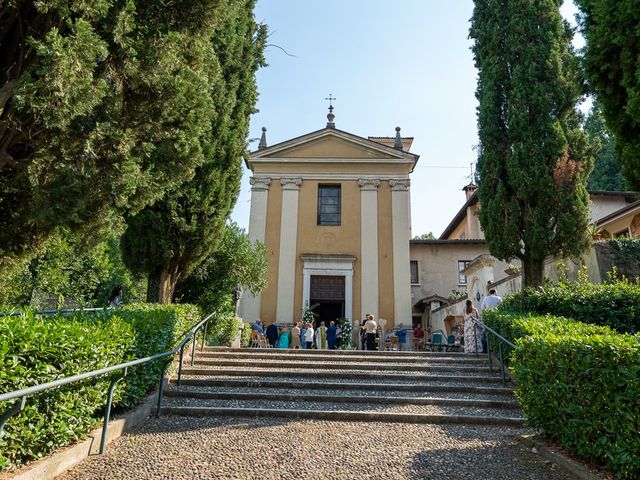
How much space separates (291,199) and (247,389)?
12275mm

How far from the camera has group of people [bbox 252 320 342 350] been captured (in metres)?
13.1

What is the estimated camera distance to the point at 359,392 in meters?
6.44

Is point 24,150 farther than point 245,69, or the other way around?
point 245,69

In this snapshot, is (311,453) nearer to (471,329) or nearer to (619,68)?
(619,68)

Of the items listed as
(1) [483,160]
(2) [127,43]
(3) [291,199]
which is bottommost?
(2) [127,43]

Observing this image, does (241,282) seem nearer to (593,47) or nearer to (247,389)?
(247,389)

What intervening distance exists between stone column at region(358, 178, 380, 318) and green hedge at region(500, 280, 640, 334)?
8940mm

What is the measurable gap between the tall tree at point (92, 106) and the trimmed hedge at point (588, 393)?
510cm

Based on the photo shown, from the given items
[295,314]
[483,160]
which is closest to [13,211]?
[483,160]

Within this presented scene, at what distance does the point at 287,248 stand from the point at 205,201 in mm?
9064

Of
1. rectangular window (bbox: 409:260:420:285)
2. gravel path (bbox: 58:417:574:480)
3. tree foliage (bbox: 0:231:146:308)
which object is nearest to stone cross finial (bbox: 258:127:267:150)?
tree foliage (bbox: 0:231:146:308)

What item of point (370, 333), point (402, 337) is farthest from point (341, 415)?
point (402, 337)

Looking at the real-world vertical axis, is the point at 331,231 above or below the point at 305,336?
above

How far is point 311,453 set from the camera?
409cm
